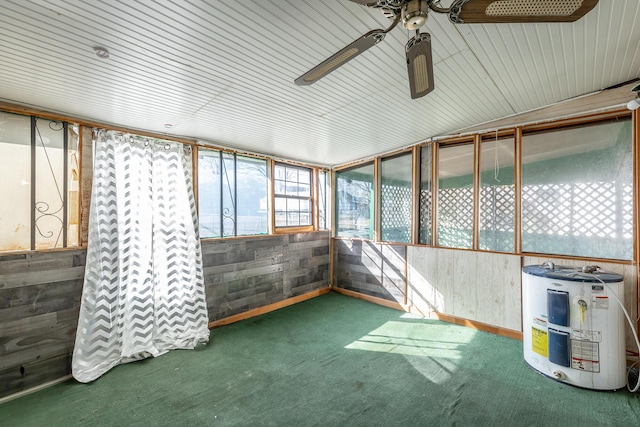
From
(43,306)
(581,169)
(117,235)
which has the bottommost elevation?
(43,306)

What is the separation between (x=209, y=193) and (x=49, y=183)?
1.46 meters

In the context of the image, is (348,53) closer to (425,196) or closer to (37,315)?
(425,196)

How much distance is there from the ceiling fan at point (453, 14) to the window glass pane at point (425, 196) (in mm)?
2543

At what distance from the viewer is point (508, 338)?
297cm

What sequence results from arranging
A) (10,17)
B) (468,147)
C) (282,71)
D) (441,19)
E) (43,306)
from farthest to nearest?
(468,147) < (43,306) < (282,71) < (441,19) < (10,17)

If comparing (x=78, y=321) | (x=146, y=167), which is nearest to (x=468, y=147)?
(x=146, y=167)

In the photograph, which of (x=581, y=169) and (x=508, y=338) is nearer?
(x=581, y=169)

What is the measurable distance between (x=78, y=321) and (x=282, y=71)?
2742 millimetres

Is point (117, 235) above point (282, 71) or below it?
below

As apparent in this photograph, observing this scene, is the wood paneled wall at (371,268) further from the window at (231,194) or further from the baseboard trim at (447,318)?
the window at (231,194)

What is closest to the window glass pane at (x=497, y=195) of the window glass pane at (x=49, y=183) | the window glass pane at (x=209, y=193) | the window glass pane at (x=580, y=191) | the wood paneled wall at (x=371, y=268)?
the window glass pane at (x=580, y=191)

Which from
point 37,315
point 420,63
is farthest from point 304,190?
point 420,63

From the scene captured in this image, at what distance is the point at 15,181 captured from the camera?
2271mm

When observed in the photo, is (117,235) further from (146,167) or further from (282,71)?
(282,71)
